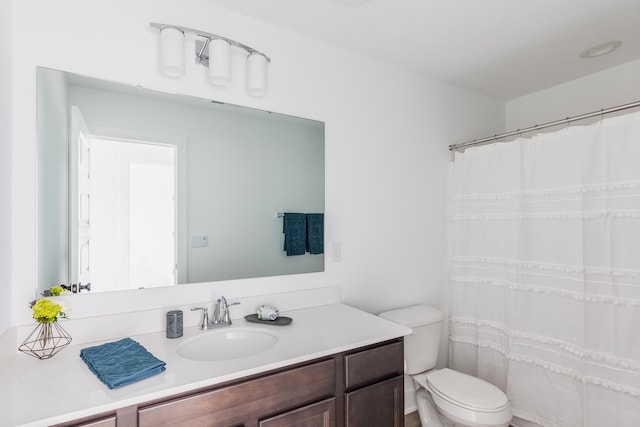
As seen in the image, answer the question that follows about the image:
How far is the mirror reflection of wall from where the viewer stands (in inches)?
52.5

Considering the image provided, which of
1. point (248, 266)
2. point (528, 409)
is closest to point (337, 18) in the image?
point (248, 266)

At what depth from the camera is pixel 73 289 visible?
4.41 ft

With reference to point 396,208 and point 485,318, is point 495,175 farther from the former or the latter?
point 485,318

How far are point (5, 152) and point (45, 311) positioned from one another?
1.87ft

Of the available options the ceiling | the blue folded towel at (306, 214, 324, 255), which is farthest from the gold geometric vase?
the ceiling

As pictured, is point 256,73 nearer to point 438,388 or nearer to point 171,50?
point 171,50

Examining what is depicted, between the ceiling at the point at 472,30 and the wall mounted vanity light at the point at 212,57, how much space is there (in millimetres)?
223

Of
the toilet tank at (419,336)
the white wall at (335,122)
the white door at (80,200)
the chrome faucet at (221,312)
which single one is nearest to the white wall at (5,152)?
the white wall at (335,122)

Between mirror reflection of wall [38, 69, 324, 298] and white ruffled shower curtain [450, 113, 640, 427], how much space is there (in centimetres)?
117

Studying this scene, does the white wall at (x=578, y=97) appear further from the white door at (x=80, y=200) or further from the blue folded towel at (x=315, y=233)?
the white door at (x=80, y=200)

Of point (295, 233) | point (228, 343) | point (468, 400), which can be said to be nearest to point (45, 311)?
point (228, 343)

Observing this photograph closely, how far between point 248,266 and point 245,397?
2.30 ft

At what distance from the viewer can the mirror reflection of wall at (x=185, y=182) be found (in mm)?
1334

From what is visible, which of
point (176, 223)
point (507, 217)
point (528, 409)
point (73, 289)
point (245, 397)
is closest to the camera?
point (245, 397)
